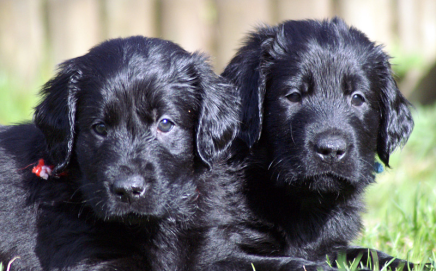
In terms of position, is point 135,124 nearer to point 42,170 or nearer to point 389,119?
point 42,170

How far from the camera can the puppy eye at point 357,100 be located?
11.0 ft

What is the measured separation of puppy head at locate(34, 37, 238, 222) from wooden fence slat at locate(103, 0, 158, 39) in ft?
12.3

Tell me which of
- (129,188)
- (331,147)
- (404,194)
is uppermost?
(331,147)

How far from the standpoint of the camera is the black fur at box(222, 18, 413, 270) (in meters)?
3.17

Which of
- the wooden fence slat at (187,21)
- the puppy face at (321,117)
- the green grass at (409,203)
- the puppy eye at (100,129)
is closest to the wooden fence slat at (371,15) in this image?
the green grass at (409,203)

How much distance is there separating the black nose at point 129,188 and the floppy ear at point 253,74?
0.87 m

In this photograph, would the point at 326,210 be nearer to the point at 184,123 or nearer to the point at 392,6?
the point at 184,123

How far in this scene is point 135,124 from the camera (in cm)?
290

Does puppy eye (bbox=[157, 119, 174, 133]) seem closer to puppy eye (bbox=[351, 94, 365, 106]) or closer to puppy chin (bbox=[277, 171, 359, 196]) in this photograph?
puppy chin (bbox=[277, 171, 359, 196])

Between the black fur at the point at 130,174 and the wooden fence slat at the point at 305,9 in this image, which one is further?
the wooden fence slat at the point at 305,9

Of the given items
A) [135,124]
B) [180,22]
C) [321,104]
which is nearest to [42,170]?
[135,124]

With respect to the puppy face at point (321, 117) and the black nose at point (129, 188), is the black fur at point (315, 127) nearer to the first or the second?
the puppy face at point (321, 117)

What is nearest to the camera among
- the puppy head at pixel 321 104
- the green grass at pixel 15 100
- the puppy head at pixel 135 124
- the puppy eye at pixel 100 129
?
the puppy head at pixel 135 124

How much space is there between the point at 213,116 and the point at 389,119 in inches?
45.1
